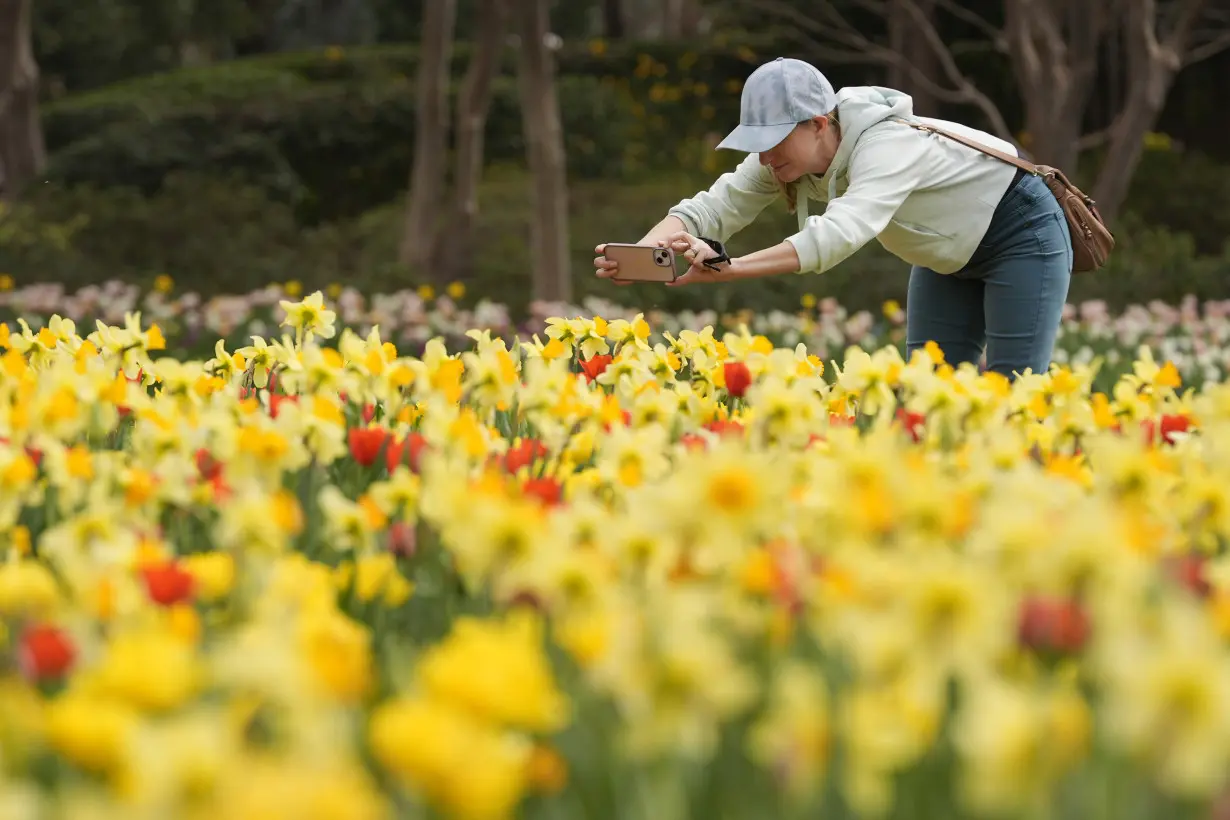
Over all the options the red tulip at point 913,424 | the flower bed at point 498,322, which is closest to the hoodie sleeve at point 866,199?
the red tulip at point 913,424

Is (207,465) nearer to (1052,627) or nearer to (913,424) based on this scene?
(913,424)

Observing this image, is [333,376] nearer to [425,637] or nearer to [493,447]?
[493,447]

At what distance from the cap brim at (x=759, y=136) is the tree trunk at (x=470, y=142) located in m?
7.50

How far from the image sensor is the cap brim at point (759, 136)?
3.66 meters

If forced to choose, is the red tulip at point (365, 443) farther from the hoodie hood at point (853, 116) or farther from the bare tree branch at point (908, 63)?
the bare tree branch at point (908, 63)

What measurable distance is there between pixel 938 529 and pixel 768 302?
811 cm

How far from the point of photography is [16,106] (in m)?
12.4

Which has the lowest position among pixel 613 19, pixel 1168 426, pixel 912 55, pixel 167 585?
pixel 1168 426

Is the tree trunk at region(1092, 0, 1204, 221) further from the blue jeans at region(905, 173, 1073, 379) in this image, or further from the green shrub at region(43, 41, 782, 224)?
the green shrub at region(43, 41, 782, 224)

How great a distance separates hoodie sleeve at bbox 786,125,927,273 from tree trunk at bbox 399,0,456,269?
7977mm

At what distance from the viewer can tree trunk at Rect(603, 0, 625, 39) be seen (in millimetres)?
24375

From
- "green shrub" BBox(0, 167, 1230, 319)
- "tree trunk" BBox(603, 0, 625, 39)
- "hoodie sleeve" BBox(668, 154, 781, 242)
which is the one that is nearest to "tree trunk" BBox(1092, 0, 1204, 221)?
"green shrub" BBox(0, 167, 1230, 319)

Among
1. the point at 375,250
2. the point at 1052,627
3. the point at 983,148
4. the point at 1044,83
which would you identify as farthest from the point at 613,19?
the point at 1052,627

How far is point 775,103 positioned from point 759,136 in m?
0.09
